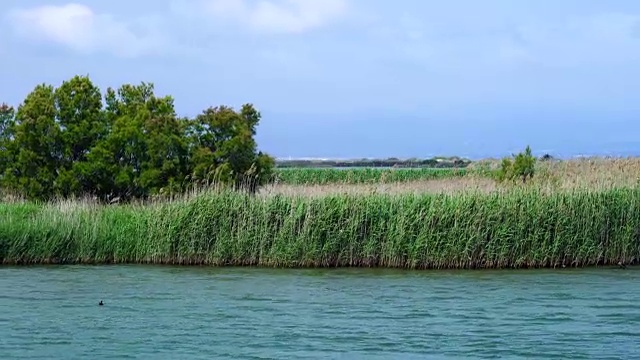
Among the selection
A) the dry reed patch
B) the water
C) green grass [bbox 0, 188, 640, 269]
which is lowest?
the water

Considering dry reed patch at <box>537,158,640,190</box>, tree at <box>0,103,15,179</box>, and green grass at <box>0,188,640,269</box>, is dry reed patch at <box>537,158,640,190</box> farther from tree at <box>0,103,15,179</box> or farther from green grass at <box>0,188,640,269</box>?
tree at <box>0,103,15,179</box>

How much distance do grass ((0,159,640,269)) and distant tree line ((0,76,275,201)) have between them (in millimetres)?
3965

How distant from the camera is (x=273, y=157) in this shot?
29672 millimetres

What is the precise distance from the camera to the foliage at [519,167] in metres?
31.1

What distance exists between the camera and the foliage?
3108 cm

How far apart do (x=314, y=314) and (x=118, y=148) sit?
13248 millimetres

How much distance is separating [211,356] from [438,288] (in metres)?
6.60

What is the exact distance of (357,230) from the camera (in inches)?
873

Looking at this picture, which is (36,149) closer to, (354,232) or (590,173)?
(354,232)

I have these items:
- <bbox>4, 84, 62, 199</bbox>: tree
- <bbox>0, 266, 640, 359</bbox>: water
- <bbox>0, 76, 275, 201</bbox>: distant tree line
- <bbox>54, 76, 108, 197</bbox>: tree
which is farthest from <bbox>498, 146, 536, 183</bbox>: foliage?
<bbox>4, 84, 62, 199</bbox>: tree

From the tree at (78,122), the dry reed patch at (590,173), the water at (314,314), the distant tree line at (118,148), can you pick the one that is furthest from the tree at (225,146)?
the dry reed patch at (590,173)

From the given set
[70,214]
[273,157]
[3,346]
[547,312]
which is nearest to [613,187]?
[547,312]

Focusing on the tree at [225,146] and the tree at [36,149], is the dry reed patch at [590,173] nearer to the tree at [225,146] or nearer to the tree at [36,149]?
the tree at [225,146]

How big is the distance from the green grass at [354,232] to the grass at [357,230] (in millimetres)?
22
